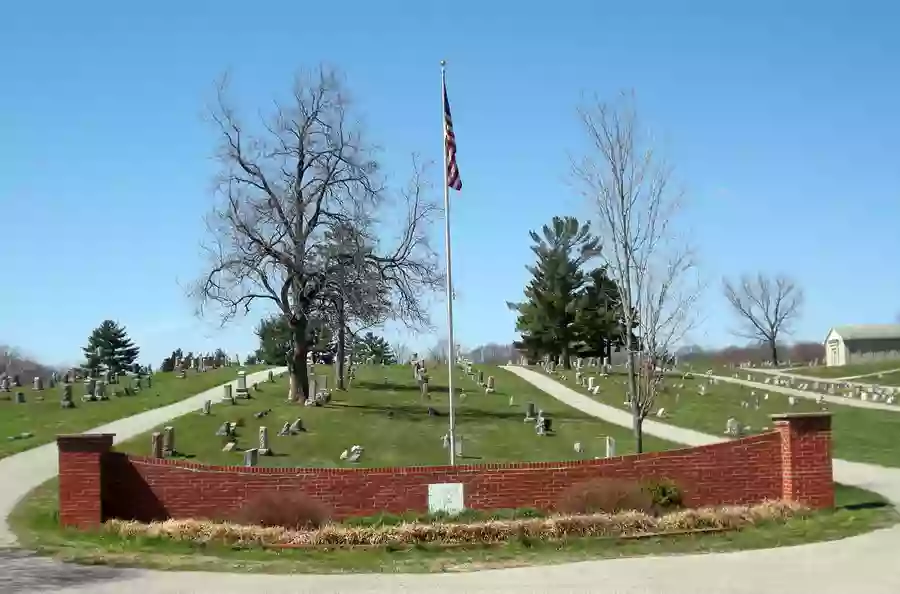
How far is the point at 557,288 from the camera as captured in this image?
7312cm

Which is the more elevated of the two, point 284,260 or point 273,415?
point 284,260

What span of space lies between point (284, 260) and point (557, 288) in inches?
1473

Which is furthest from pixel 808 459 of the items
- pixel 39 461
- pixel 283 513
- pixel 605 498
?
pixel 39 461

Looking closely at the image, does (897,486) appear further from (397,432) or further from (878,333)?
(878,333)

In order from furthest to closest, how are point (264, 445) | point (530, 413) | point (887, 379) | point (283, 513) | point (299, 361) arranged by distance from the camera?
point (887, 379) → point (299, 361) → point (530, 413) → point (264, 445) → point (283, 513)

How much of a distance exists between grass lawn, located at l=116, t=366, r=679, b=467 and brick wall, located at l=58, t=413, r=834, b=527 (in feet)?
28.5

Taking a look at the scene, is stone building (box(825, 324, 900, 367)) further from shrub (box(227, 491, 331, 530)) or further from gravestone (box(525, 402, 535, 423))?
shrub (box(227, 491, 331, 530))

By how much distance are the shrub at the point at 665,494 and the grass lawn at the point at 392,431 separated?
374 inches

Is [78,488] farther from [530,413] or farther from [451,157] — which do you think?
[530,413]

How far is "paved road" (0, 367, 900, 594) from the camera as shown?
36.6 ft

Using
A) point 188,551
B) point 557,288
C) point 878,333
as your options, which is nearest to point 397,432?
point 188,551

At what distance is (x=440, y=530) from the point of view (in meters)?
14.8

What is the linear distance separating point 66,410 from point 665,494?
27.8 meters

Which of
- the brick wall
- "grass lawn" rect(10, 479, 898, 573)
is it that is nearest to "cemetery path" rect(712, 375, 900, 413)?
the brick wall
